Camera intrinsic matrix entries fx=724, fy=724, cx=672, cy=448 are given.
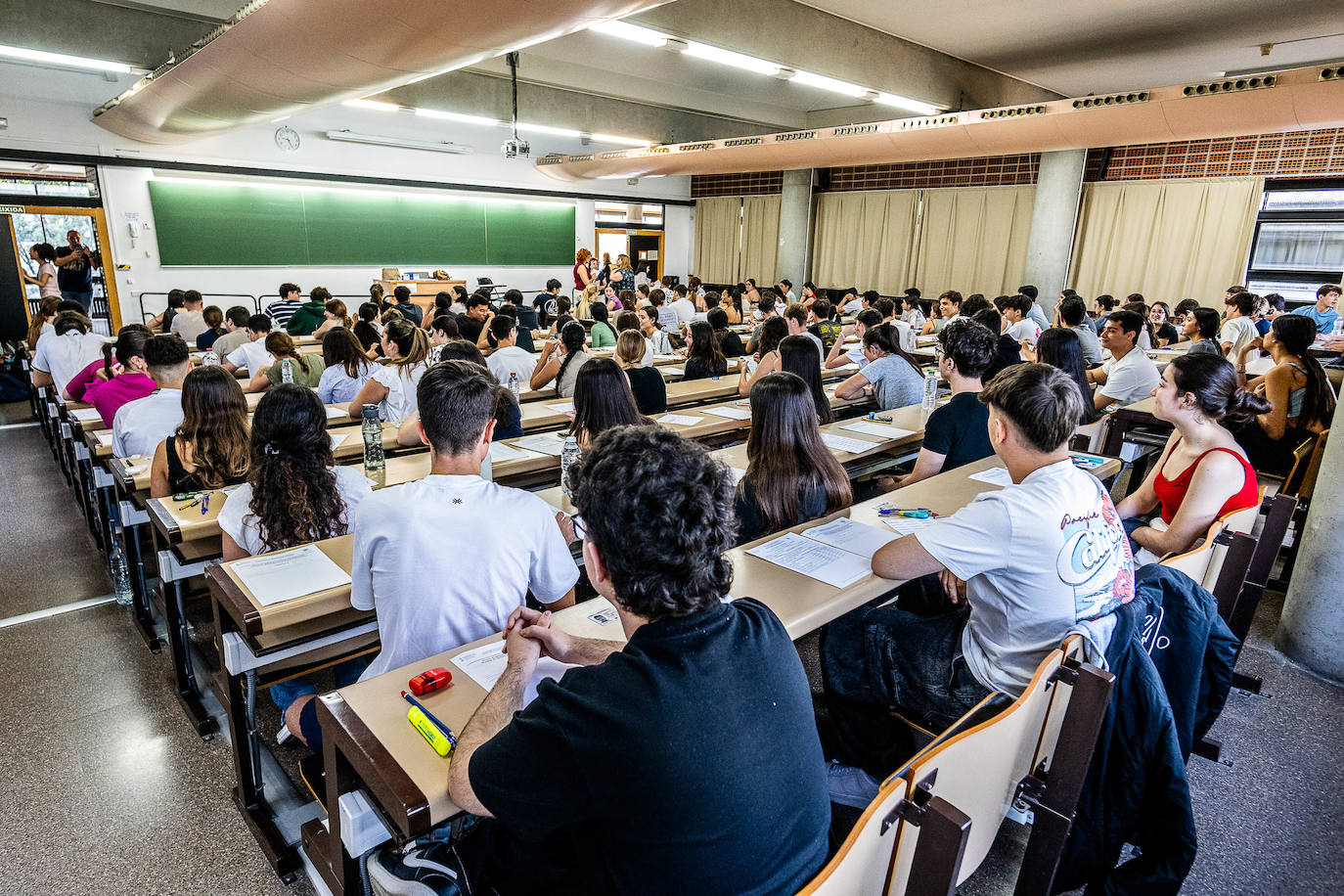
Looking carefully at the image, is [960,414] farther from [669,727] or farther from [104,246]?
[104,246]

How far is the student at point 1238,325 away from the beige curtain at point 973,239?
4.72m

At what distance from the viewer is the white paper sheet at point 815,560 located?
2.08 meters

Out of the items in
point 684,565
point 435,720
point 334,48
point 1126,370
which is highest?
point 334,48

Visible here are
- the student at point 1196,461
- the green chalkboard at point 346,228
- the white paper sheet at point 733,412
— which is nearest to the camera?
the student at point 1196,461

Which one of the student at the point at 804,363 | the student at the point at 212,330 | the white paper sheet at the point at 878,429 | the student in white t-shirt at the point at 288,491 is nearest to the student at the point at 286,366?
the student at the point at 212,330

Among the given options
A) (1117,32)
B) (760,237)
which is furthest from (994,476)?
(760,237)


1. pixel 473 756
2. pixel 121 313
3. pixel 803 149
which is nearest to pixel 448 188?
pixel 121 313

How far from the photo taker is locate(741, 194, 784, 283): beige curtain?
50.4ft

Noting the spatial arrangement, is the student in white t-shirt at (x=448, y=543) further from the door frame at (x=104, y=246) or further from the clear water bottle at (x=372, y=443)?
the door frame at (x=104, y=246)

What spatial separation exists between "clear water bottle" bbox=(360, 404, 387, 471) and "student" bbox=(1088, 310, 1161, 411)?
4552 mm

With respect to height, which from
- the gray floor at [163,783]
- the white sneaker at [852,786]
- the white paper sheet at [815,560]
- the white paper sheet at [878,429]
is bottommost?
the gray floor at [163,783]

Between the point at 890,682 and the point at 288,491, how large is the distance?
188 centimetres

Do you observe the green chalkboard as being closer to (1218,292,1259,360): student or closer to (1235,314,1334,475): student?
(1218,292,1259,360): student

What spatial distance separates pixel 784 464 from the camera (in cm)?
260
